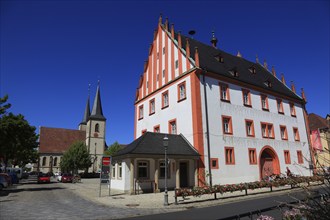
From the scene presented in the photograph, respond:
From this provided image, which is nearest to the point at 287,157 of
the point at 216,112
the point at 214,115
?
the point at 216,112

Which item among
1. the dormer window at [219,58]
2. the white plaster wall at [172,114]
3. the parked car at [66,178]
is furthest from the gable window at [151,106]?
the parked car at [66,178]

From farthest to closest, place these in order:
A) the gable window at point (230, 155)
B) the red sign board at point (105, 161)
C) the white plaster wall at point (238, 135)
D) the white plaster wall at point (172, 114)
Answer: the gable window at point (230, 155) < the white plaster wall at point (172, 114) < the white plaster wall at point (238, 135) < the red sign board at point (105, 161)

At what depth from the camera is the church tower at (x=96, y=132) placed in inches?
3004

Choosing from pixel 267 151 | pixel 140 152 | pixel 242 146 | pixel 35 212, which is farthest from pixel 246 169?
pixel 35 212

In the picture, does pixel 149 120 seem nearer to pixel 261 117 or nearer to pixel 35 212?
pixel 261 117

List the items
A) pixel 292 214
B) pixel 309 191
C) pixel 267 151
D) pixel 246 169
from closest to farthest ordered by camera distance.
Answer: pixel 309 191 → pixel 292 214 → pixel 246 169 → pixel 267 151

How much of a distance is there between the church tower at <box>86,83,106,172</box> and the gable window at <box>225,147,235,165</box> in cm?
5849

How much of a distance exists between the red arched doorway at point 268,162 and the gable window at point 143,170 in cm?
1392

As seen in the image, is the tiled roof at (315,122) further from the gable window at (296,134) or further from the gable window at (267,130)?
the gable window at (267,130)

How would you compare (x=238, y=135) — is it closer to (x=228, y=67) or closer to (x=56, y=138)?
(x=228, y=67)

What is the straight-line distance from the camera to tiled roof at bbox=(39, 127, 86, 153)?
78.6 m

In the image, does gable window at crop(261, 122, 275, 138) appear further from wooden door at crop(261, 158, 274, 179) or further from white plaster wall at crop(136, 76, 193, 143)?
white plaster wall at crop(136, 76, 193, 143)

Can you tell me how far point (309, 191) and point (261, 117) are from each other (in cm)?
2869

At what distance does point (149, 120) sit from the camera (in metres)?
31.5
